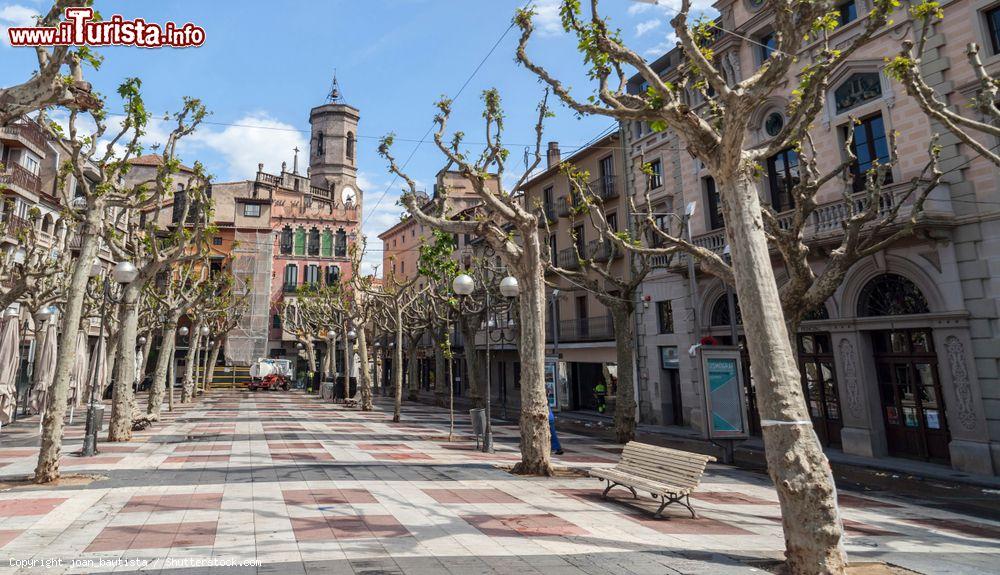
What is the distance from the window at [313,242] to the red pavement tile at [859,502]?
176ft

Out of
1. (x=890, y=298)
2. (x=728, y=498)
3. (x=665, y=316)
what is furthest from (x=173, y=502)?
(x=665, y=316)

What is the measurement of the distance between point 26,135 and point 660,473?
1382 inches

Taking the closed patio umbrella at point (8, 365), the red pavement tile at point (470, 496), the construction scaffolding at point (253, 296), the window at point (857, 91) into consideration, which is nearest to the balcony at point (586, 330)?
the window at point (857, 91)

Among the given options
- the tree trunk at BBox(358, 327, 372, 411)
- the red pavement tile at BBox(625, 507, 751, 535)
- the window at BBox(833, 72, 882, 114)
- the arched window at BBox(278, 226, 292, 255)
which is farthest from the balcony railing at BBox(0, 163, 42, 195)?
the window at BBox(833, 72, 882, 114)

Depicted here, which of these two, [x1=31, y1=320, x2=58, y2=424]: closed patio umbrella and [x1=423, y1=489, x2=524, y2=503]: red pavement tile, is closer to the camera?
[x1=423, y1=489, x2=524, y2=503]: red pavement tile

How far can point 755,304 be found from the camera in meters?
5.52

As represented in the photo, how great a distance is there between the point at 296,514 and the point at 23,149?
32226 mm

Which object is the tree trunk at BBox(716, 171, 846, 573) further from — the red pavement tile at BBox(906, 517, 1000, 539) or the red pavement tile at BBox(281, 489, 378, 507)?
the red pavement tile at BBox(281, 489, 378, 507)

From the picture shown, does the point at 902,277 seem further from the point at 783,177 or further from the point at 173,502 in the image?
the point at 173,502

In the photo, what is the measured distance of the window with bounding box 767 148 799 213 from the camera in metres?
17.6

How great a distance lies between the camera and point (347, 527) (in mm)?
6488

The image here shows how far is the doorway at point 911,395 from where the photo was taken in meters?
13.5

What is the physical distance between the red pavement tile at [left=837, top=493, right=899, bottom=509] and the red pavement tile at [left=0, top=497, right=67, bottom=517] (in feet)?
38.8

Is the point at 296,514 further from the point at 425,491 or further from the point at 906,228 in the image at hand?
the point at 906,228
